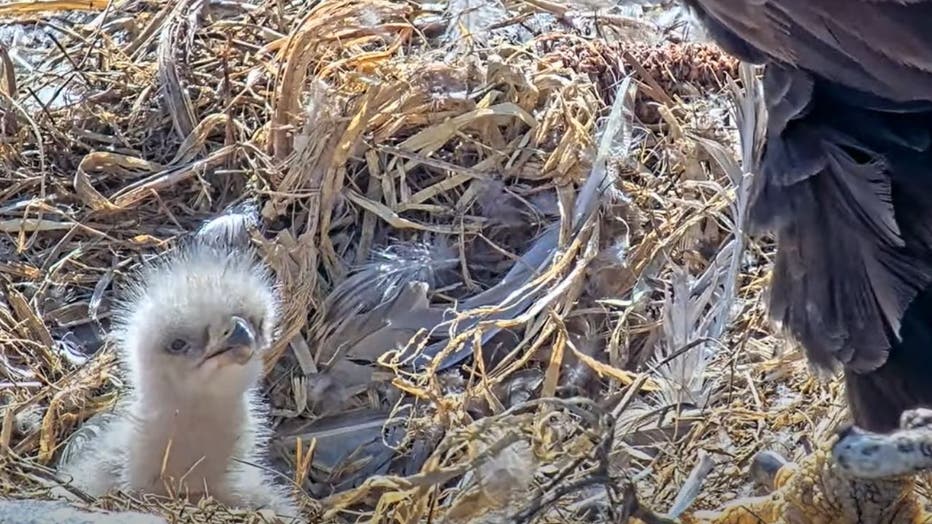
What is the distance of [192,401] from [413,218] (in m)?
0.74

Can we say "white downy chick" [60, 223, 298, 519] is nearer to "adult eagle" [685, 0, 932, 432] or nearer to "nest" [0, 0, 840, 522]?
"nest" [0, 0, 840, 522]

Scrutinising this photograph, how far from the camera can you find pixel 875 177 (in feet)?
6.30

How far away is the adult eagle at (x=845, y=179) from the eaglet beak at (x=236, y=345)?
0.90m

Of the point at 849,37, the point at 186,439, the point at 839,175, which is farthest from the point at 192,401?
the point at 849,37

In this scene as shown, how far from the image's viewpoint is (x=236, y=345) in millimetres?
2480

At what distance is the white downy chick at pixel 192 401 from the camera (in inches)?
96.0

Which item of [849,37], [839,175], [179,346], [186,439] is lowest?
[186,439]

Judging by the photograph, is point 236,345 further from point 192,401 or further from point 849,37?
point 849,37

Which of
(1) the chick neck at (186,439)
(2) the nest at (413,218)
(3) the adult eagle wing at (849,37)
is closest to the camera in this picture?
(3) the adult eagle wing at (849,37)

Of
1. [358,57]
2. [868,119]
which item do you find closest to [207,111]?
[358,57]

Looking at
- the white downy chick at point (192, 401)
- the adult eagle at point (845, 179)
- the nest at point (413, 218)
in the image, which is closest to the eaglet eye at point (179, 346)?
the white downy chick at point (192, 401)

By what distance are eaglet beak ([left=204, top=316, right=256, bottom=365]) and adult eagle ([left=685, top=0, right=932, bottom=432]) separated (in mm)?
901

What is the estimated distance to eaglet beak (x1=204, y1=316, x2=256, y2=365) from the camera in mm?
2473

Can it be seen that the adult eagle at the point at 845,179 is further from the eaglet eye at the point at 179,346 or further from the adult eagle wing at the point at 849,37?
the eaglet eye at the point at 179,346
